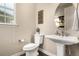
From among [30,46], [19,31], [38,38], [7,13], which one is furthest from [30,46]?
[7,13]

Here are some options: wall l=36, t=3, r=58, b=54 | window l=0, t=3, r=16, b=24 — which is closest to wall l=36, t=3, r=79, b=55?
wall l=36, t=3, r=58, b=54

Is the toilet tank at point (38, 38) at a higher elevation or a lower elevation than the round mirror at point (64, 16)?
lower

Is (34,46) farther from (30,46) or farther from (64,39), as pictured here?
(64,39)

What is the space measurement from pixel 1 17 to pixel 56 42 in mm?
862

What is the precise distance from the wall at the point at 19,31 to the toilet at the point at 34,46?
7 centimetres

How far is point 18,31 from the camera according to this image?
59.6 inches

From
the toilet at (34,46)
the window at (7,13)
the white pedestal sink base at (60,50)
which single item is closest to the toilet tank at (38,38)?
the toilet at (34,46)

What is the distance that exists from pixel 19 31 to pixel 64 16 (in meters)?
0.70

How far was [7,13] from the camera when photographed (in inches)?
59.4

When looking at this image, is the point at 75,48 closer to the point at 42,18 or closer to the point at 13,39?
the point at 42,18

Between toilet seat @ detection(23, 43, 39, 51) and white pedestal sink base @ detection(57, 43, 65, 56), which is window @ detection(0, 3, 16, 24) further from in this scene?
white pedestal sink base @ detection(57, 43, 65, 56)

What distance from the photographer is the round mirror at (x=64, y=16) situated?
153cm

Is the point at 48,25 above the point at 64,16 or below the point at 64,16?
below

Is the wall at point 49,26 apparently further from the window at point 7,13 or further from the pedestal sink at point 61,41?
the window at point 7,13
